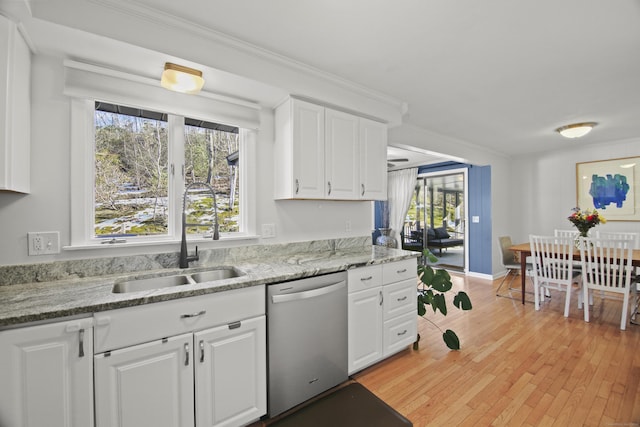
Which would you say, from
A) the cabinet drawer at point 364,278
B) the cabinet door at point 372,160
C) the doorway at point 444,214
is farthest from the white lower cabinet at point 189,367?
the doorway at point 444,214

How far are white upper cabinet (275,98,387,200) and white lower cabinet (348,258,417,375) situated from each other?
2.43ft

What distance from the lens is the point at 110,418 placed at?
124 centimetres

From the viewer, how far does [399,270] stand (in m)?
2.35

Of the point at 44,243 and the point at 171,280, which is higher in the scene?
A: the point at 44,243

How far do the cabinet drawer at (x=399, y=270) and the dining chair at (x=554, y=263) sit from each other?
2.11 meters

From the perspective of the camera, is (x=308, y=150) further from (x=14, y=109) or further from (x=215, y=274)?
(x=14, y=109)

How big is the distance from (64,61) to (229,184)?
3.97 feet

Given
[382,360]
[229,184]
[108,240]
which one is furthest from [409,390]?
[108,240]

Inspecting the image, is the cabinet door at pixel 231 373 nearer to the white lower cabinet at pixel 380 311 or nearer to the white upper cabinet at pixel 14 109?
the white lower cabinet at pixel 380 311

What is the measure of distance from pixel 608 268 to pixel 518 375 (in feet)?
6.40

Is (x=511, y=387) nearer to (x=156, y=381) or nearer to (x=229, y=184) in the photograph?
(x=156, y=381)

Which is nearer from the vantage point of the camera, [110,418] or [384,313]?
[110,418]

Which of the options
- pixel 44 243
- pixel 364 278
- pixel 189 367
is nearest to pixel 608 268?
pixel 364 278

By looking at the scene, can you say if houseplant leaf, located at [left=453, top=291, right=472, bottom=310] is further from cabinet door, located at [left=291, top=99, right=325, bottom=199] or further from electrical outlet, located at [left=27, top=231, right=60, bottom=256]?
electrical outlet, located at [left=27, top=231, right=60, bottom=256]
